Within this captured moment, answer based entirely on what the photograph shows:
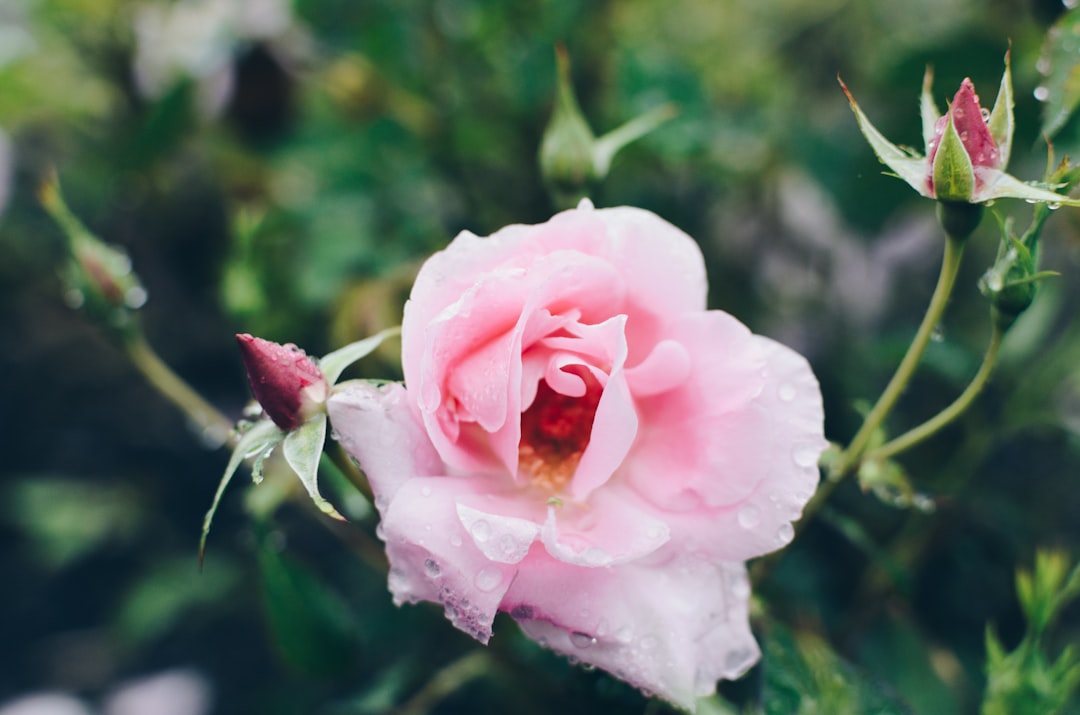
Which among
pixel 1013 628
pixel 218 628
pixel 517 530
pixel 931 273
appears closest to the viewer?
pixel 517 530

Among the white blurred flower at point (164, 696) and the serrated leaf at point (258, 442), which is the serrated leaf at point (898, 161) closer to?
the serrated leaf at point (258, 442)

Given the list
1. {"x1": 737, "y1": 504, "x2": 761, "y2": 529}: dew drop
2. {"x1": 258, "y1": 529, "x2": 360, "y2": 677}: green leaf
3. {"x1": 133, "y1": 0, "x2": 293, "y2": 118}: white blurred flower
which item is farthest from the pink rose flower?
{"x1": 133, "y1": 0, "x2": 293, "y2": 118}: white blurred flower

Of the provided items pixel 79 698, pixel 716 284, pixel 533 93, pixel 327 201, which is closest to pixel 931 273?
pixel 716 284

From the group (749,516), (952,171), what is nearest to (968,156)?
(952,171)

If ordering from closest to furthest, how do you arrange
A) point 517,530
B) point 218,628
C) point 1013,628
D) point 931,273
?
1. point 517,530
2. point 1013,628
3. point 931,273
4. point 218,628

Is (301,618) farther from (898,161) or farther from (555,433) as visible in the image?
(898,161)

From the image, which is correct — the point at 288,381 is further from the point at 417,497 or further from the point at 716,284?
the point at 716,284

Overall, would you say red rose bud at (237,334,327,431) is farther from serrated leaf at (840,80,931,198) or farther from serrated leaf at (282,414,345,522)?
serrated leaf at (840,80,931,198)
